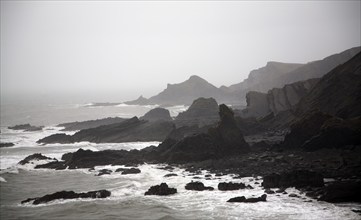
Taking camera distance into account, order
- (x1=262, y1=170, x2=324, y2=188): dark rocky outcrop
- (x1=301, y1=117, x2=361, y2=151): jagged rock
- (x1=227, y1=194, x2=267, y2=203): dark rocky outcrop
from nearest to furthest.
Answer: (x1=227, y1=194, x2=267, y2=203): dark rocky outcrop, (x1=262, y1=170, x2=324, y2=188): dark rocky outcrop, (x1=301, y1=117, x2=361, y2=151): jagged rock

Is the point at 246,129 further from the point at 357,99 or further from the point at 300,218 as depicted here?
the point at 300,218

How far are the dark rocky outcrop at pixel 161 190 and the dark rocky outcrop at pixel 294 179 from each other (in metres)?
7.95

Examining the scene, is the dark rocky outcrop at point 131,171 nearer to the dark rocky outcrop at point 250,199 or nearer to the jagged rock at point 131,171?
the jagged rock at point 131,171

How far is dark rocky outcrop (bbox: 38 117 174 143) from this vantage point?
61.9 m

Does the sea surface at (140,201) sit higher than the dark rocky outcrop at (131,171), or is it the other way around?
the dark rocky outcrop at (131,171)

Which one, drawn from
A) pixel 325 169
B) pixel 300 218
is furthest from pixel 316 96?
pixel 300 218

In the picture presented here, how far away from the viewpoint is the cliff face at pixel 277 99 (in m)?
65.6

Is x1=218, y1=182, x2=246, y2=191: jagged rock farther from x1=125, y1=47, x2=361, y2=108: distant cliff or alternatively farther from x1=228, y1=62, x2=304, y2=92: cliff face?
x1=228, y1=62, x2=304, y2=92: cliff face

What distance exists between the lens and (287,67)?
14975 cm

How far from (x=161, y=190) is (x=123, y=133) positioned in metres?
34.8

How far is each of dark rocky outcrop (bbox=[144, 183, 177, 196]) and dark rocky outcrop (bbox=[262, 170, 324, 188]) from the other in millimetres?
7955

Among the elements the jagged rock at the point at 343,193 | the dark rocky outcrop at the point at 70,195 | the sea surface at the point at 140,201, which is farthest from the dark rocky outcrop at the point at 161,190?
the jagged rock at the point at 343,193

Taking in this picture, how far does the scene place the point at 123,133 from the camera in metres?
63.8

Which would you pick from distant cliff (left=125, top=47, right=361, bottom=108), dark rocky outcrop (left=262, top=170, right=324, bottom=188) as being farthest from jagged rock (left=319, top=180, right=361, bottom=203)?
distant cliff (left=125, top=47, right=361, bottom=108)
